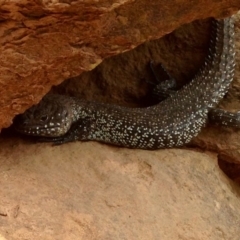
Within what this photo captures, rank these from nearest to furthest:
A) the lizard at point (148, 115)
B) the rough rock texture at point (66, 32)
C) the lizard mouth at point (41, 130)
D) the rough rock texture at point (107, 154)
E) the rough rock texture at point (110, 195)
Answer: the rough rock texture at point (66, 32) < the rough rock texture at point (107, 154) < the rough rock texture at point (110, 195) < the lizard mouth at point (41, 130) < the lizard at point (148, 115)

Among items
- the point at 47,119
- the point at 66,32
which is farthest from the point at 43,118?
the point at 66,32

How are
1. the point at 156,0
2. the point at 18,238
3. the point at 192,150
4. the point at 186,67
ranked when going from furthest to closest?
the point at 186,67
the point at 192,150
the point at 18,238
the point at 156,0

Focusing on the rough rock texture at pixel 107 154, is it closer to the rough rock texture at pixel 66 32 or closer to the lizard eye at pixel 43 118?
the rough rock texture at pixel 66 32

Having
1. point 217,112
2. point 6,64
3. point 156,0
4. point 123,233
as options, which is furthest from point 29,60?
point 217,112

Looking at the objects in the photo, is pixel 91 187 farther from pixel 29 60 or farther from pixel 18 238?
pixel 29 60

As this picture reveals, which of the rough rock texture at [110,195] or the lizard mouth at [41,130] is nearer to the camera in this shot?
the rough rock texture at [110,195]

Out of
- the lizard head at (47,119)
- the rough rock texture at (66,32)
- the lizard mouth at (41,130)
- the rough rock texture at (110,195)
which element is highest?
the rough rock texture at (66,32)

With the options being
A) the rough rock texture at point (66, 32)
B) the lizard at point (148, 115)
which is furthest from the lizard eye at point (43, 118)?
the rough rock texture at point (66, 32)
